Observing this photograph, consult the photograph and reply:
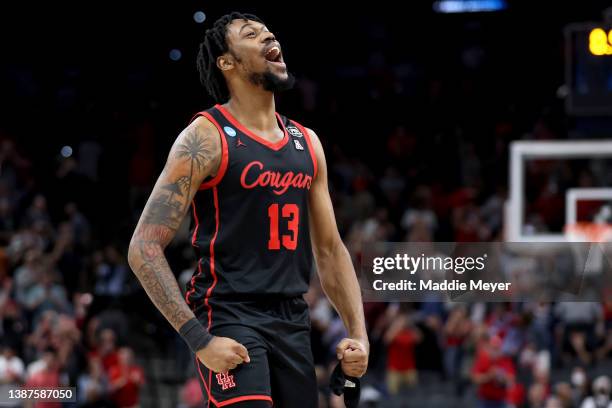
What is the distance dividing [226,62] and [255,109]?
231 millimetres

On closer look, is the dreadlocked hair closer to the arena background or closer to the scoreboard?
the scoreboard

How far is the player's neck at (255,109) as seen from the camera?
4445 mm

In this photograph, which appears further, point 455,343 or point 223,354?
point 455,343

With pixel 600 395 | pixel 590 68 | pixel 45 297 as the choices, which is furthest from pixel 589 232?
pixel 45 297

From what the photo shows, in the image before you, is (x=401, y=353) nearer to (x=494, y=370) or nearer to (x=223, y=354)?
(x=494, y=370)

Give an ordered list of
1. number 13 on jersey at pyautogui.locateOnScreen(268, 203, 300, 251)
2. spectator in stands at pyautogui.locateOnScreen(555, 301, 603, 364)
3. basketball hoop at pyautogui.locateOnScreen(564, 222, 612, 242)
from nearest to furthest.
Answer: number 13 on jersey at pyautogui.locateOnScreen(268, 203, 300, 251)
basketball hoop at pyautogui.locateOnScreen(564, 222, 612, 242)
spectator in stands at pyautogui.locateOnScreen(555, 301, 603, 364)

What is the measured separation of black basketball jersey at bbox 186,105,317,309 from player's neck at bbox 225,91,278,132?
77mm

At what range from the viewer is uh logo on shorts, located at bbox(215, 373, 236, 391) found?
4.04m

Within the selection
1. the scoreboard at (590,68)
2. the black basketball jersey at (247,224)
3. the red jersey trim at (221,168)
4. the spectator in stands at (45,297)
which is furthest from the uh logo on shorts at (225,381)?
the spectator in stands at (45,297)

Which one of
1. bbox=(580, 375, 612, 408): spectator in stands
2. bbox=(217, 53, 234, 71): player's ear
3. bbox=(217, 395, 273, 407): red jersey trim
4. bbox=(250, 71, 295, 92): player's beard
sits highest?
bbox=(217, 53, 234, 71): player's ear

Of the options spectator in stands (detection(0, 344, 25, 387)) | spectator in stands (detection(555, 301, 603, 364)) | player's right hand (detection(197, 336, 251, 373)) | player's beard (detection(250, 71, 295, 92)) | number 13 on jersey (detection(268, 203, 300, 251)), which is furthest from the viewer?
spectator in stands (detection(555, 301, 603, 364))

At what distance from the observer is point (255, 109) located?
4469mm

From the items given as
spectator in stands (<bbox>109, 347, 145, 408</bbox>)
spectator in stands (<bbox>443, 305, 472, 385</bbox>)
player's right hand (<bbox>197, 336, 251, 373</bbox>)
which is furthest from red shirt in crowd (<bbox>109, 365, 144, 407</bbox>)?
player's right hand (<bbox>197, 336, 251, 373</bbox>)

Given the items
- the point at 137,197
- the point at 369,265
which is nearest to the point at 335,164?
the point at 137,197
